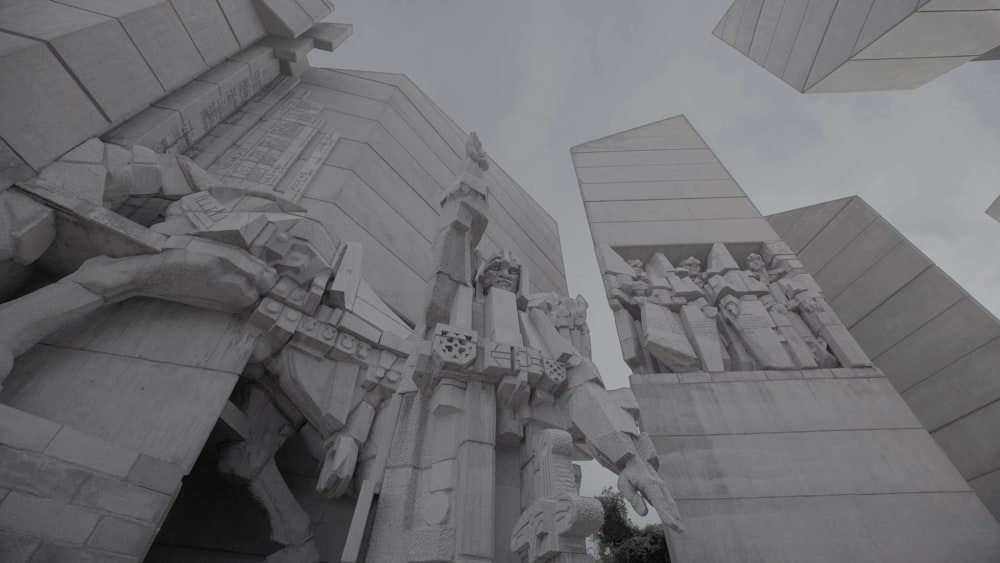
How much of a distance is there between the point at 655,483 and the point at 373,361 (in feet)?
9.61

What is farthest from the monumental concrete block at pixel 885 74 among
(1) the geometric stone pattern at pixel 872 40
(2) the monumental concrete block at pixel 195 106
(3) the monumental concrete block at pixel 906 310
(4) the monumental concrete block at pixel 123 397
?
(2) the monumental concrete block at pixel 195 106

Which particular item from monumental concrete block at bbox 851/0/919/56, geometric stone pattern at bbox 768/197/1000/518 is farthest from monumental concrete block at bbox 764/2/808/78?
geometric stone pattern at bbox 768/197/1000/518

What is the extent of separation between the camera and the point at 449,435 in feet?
9.78

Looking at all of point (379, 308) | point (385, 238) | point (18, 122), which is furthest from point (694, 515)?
point (18, 122)

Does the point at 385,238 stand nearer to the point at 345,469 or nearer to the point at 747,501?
the point at 345,469

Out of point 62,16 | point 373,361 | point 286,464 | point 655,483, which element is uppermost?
point 62,16

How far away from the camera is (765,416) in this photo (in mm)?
5363

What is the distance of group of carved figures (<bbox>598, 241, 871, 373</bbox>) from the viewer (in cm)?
611

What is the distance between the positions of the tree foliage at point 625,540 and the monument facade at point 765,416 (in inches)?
235

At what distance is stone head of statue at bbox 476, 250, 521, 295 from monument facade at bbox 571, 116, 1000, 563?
8.96ft

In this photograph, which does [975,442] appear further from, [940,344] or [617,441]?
[617,441]

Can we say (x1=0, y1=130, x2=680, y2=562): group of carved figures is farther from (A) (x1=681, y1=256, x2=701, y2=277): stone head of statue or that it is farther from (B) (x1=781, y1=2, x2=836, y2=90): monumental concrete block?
(B) (x1=781, y1=2, x2=836, y2=90): monumental concrete block

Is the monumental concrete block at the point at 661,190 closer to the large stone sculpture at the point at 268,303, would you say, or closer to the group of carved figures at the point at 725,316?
the group of carved figures at the point at 725,316

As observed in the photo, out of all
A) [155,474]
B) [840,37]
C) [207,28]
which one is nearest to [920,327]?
[840,37]
